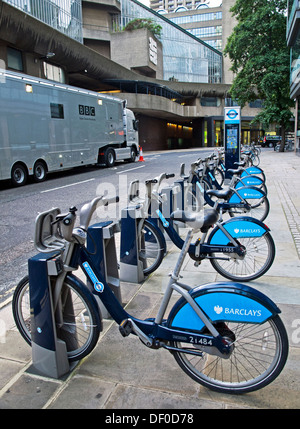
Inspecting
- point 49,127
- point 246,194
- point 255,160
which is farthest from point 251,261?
point 255,160

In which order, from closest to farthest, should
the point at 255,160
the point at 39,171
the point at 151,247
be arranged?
the point at 151,247 < the point at 39,171 < the point at 255,160

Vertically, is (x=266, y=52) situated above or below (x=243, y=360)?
above

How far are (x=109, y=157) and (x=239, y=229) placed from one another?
1645cm

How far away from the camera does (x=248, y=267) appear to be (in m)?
4.36

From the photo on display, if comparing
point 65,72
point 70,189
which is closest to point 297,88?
point 70,189

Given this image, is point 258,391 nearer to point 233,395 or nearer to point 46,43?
point 233,395

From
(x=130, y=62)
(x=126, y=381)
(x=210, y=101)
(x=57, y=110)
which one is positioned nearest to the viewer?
(x=126, y=381)

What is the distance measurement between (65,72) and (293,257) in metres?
28.7

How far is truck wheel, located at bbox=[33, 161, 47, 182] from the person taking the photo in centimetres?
1420

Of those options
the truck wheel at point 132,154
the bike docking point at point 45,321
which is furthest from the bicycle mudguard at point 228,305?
the truck wheel at point 132,154

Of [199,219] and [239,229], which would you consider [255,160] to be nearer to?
[239,229]

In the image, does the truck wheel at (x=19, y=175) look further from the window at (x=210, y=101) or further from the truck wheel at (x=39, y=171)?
the window at (x=210, y=101)

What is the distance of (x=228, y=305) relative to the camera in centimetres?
234

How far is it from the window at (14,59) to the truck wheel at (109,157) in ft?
29.5
